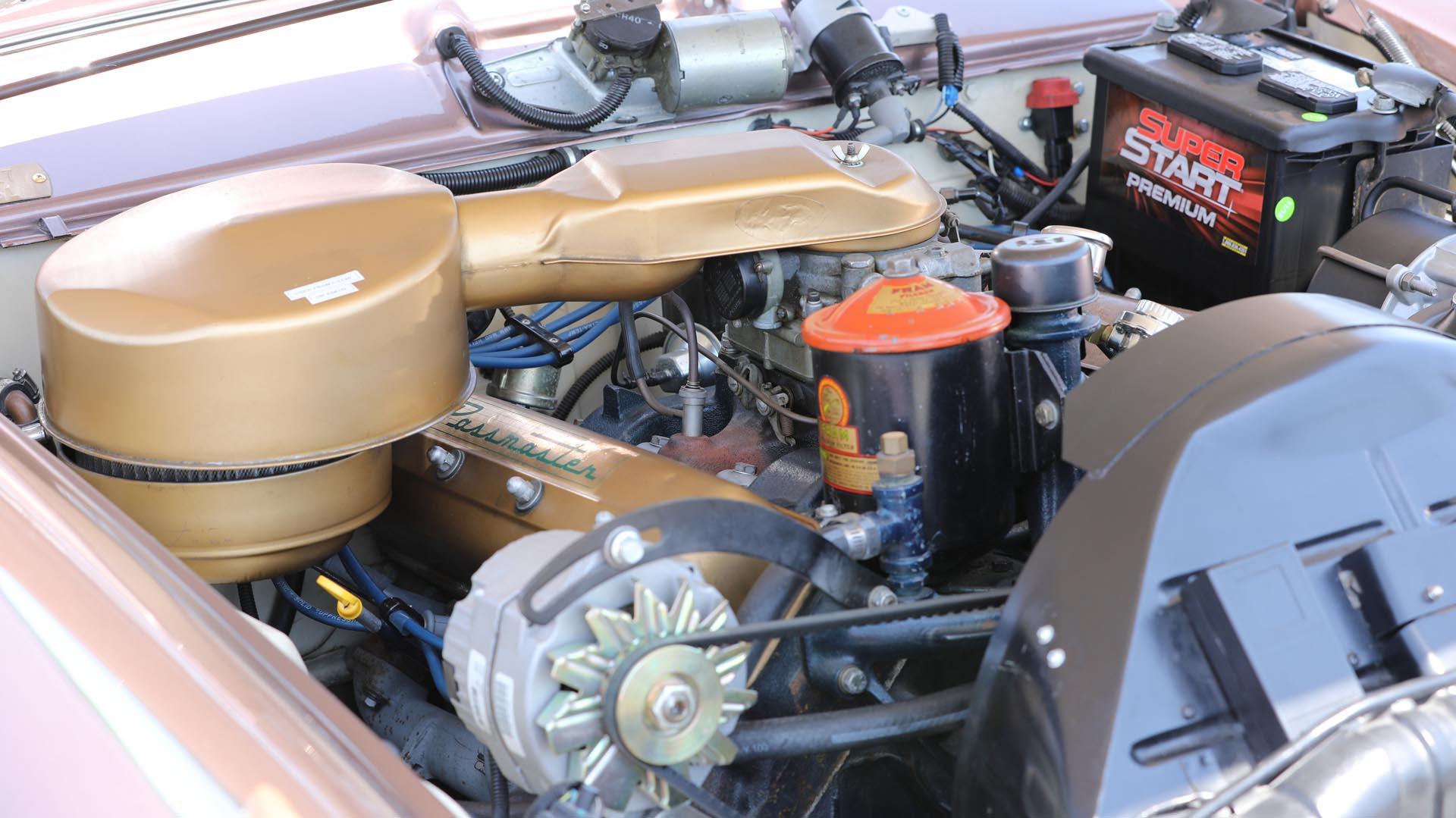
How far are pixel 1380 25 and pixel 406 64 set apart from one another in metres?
1.65

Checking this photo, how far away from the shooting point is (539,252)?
4.34ft

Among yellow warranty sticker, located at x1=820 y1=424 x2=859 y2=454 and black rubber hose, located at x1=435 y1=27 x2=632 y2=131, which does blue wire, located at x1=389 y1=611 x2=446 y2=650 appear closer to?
yellow warranty sticker, located at x1=820 y1=424 x2=859 y2=454

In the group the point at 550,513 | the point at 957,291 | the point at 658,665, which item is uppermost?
the point at 957,291

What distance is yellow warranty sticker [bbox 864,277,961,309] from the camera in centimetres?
116

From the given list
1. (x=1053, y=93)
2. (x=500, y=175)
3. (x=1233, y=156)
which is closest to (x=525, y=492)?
(x=500, y=175)

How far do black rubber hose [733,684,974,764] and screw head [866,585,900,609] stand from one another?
0.10m

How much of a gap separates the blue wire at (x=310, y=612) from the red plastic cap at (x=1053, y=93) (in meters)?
1.40

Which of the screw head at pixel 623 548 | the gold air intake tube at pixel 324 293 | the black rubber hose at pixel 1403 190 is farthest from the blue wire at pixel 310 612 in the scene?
the black rubber hose at pixel 1403 190

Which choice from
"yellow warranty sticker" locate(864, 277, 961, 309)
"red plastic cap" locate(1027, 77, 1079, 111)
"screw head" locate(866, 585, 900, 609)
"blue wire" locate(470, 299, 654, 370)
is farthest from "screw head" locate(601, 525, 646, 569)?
"red plastic cap" locate(1027, 77, 1079, 111)

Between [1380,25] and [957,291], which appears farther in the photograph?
[1380,25]

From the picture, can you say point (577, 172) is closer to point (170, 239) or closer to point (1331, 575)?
point (170, 239)

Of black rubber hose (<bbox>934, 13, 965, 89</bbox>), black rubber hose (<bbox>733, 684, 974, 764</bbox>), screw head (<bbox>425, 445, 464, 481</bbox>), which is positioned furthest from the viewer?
black rubber hose (<bbox>934, 13, 965, 89</bbox>)

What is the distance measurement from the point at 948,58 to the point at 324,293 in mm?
1187

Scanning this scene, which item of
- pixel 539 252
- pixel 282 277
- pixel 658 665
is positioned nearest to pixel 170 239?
pixel 282 277
